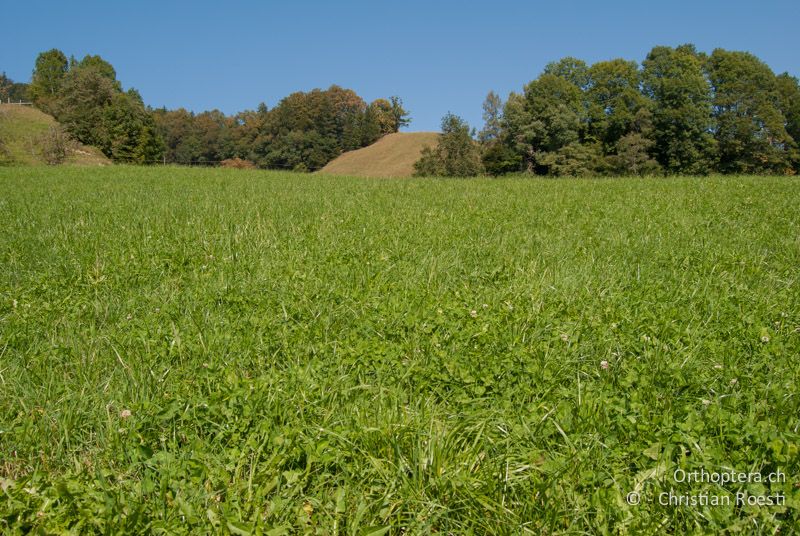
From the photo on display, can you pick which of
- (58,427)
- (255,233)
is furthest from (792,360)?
(255,233)

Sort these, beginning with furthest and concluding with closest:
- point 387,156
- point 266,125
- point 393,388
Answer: point 266,125, point 387,156, point 393,388

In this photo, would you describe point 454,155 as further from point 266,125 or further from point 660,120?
point 266,125

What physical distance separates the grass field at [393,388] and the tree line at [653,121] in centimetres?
4818

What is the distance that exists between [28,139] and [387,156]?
164 ft

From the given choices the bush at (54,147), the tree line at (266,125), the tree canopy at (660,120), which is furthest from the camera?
the tree line at (266,125)

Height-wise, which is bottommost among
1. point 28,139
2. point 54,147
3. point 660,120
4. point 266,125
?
point 54,147

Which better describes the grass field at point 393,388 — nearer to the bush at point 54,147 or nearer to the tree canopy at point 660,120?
the bush at point 54,147

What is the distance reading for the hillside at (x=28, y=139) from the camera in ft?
144

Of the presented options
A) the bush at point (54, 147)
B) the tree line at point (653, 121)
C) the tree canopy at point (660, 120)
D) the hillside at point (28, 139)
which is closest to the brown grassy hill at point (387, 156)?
the tree line at point (653, 121)

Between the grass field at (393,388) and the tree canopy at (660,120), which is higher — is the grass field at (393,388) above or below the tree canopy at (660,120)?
below

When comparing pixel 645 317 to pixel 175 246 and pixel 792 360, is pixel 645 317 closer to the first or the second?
pixel 792 360

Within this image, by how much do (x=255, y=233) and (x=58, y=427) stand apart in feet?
15.3

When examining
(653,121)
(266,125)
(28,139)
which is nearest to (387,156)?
(266,125)

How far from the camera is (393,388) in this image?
2.95 meters
